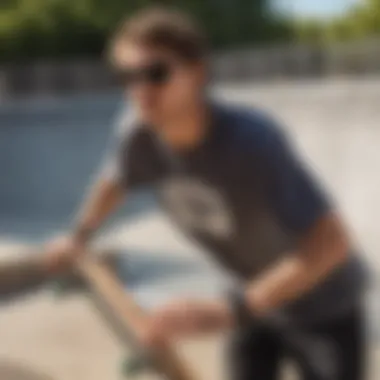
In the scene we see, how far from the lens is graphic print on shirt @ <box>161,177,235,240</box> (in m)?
1.48

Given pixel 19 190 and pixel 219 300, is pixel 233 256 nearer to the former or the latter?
pixel 219 300

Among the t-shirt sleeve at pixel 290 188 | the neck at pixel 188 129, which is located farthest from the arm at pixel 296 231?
the neck at pixel 188 129

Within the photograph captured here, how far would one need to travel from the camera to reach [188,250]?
1.58m

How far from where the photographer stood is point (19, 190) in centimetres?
169

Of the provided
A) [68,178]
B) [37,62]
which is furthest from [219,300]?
[37,62]

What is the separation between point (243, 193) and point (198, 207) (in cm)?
10

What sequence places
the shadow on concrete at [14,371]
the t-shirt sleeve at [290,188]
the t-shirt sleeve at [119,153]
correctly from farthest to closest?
the shadow on concrete at [14,371], the t-shirt sleeve at [119,153], the t-shirt sleeve at [290,188]

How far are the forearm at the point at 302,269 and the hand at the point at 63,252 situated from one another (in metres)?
0.34

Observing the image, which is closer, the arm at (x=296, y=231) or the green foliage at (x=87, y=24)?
the arm at (x=296, y=231)

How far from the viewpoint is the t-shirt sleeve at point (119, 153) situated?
60.5 inches

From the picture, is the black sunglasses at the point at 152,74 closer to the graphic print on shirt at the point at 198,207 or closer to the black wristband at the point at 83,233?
the graphic print on shirt at the point at 198,207

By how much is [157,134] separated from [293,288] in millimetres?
353

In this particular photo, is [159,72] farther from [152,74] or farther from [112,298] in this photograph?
[112,298]

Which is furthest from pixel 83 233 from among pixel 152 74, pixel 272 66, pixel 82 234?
pixel 272 66
